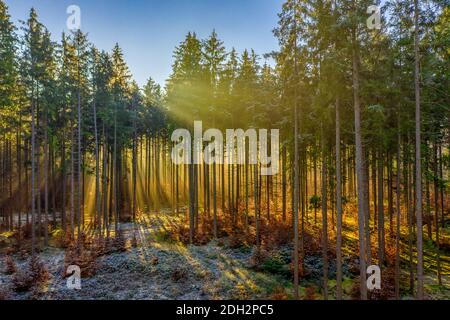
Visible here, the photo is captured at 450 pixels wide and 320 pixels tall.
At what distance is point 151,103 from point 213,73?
15.8 meters

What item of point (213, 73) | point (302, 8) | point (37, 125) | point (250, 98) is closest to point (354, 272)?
point (250, 98)

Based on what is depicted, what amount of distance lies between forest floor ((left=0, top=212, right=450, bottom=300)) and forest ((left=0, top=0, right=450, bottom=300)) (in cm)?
11

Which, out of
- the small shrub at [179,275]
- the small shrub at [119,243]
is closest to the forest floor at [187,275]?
the small shrub at [179,275]

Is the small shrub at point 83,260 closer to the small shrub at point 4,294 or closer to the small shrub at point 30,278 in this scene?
the small shrub at point 30,278

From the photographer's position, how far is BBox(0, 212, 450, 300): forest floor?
497 inches

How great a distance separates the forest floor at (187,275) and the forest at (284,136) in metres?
0.11

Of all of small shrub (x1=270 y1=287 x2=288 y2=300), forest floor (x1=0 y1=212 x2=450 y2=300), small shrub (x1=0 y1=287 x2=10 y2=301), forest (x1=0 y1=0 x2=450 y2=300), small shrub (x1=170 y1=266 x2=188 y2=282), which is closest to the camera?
forest (x1=0 y1=0 x2=450 y2=300)

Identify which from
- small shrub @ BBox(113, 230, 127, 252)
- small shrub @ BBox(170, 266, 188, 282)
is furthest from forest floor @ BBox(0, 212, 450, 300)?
small shrub @ BBox(113, 230, 127, 252)

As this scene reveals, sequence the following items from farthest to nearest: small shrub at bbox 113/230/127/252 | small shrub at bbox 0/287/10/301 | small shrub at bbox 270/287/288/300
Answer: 1. small shrub at bbox 113/230/127/252
2. small shrub at bbox 270/287/288/300
3. small shrub at bbox 0/287/10/301

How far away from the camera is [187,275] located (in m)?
14.7

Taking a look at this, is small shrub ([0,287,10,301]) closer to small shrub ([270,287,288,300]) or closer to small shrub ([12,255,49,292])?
small shrub ([12,255,49,292])

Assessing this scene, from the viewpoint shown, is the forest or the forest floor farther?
the forest floor

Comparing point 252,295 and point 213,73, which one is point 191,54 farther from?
point 252,295

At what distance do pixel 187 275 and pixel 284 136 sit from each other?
10200 millimetres
